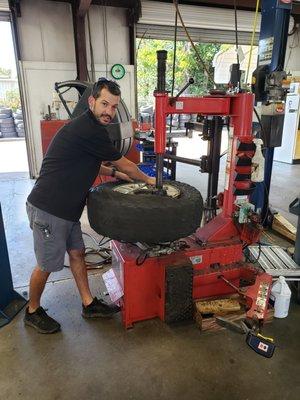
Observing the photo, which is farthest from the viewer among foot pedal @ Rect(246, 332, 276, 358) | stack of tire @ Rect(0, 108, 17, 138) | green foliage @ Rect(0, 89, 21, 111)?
green foliage @ Rect(0, 89, 21, 111)

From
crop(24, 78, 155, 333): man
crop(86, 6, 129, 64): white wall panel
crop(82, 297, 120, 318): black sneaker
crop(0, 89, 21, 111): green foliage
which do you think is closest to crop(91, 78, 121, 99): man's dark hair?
crop(24, 78, 155, 333): man

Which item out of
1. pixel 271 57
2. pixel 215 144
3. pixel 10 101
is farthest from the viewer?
pixel 10 101

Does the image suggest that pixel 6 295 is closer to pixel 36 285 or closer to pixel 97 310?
pixel 36 285

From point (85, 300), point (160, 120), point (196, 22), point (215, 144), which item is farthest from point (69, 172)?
point (196, 22)

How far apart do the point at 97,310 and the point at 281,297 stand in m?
1.17

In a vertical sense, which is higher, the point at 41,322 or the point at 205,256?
the point at 205,256

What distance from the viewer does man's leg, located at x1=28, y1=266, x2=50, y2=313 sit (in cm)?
177

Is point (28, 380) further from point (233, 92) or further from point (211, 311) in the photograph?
point (233, 92)

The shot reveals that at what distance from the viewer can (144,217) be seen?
4.91 ft

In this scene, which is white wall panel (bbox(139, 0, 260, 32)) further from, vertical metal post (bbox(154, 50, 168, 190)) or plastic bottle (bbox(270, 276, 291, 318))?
plastic bottle (bbox(270, 276, 291, 318))

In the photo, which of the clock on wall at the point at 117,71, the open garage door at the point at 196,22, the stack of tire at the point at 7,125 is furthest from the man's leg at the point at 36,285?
the stack of tire at the point at 7,125

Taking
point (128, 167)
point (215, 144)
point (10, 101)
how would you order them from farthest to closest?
point (10, 101)
point (215, 144)
point (128, 167)

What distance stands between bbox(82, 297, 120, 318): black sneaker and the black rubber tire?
623mm

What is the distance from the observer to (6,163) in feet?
22.1
